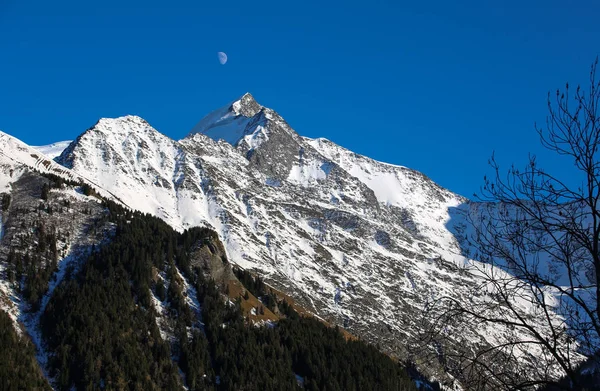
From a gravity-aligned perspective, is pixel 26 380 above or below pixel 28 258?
below

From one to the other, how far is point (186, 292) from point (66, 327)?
27384mm

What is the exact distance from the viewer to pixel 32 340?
8575 cm

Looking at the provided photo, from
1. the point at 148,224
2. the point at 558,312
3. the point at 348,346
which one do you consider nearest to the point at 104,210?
the point at 148,224

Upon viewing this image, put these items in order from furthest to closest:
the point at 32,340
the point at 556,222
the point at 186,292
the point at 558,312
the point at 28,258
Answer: the point at 186,292 < the point at 28,258 < the point at 32,340 < the point at 558,312 < the point at 556,222

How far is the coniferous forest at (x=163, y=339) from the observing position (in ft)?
267

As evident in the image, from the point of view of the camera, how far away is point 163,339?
94.5m

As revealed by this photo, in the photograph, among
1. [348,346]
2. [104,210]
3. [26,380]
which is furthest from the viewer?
[104,210]

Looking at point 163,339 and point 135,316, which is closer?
point 163,339

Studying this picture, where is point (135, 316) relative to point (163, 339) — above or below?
above

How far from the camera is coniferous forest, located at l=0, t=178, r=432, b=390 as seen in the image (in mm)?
81375

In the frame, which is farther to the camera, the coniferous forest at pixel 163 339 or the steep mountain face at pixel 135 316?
the steep mountain face at pixel 135 316

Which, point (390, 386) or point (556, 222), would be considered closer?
point (556, 222)

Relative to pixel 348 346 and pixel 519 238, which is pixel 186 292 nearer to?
pixel 348 346

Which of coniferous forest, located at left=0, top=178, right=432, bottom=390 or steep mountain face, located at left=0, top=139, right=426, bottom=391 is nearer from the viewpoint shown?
coniferous forest, located at left=0, top=178, right=432, bottom=390
